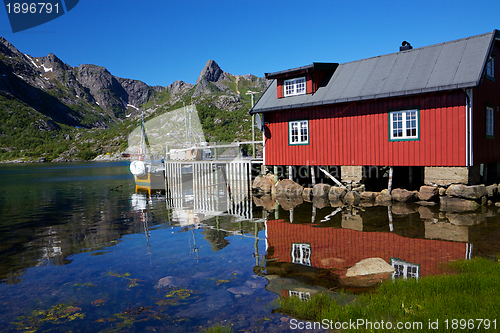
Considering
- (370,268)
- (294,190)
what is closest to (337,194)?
(294,190)

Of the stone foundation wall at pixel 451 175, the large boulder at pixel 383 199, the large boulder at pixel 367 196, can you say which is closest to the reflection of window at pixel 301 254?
the large boulder at pixel 383 199

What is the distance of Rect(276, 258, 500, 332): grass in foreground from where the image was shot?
16.0 ft

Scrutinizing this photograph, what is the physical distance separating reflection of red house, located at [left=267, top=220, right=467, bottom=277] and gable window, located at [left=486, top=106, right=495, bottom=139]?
1087cm

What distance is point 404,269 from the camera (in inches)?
328

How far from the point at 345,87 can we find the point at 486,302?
16694mm

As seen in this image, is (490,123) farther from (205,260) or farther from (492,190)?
(205,260)

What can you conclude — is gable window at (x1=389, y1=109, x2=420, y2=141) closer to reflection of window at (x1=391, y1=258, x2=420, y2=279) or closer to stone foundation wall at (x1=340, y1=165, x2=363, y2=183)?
stone foundation wall at (x1=340, y1=165, x2=363, y2=183)

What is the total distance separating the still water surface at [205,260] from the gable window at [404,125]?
380 centimetres

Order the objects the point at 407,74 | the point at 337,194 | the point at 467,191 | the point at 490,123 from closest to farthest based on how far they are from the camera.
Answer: the point at 467,191, the point at 407,74, the point at 490,123, the point at 337,194

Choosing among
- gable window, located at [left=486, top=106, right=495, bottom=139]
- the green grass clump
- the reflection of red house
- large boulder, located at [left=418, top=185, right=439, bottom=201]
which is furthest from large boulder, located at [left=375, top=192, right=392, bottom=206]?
the green grass clump

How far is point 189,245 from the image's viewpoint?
41.4 ft

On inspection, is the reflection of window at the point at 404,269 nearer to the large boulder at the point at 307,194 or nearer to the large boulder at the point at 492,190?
the large boulder at the point at 492,190

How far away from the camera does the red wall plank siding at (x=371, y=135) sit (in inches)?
657

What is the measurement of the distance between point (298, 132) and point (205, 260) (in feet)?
43.9
